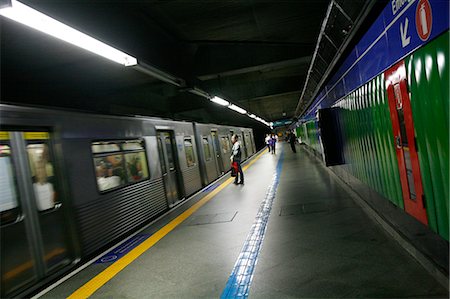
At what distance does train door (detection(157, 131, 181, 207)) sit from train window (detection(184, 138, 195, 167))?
89 centimetres

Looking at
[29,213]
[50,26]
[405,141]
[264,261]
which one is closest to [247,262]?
[264,261]

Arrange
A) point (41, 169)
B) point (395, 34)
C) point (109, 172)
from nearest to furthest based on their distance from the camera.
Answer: point (395, 34)
point (41, 169)
point (109, 172)

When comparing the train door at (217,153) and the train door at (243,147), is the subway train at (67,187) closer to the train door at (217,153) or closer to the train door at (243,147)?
the train door at (217,153)

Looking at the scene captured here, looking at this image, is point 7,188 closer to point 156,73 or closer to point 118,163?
point 118,163

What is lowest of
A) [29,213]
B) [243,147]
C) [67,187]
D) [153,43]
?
[29,213]

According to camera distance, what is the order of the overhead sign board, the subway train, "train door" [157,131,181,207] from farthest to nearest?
1. "train door" [157,131,181,207]
2. the subway train
3. the overhead sign board

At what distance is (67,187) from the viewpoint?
4863mm

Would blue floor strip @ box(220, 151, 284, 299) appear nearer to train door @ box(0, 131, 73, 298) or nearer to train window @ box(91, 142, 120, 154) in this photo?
train door @ box(0, 131, 73, 298)

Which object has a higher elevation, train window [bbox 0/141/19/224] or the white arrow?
the white arrow

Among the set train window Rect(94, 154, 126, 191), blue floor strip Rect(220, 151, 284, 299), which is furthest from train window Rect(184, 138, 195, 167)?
blue floor strip Rect(220, 151, 284, 299)

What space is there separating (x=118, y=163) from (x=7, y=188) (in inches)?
94.6

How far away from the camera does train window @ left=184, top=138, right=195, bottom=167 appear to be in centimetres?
1033

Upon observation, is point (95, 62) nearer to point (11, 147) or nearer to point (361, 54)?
point (11, 147)

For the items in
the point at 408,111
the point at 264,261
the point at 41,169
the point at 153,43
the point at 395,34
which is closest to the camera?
the point at 408,111
